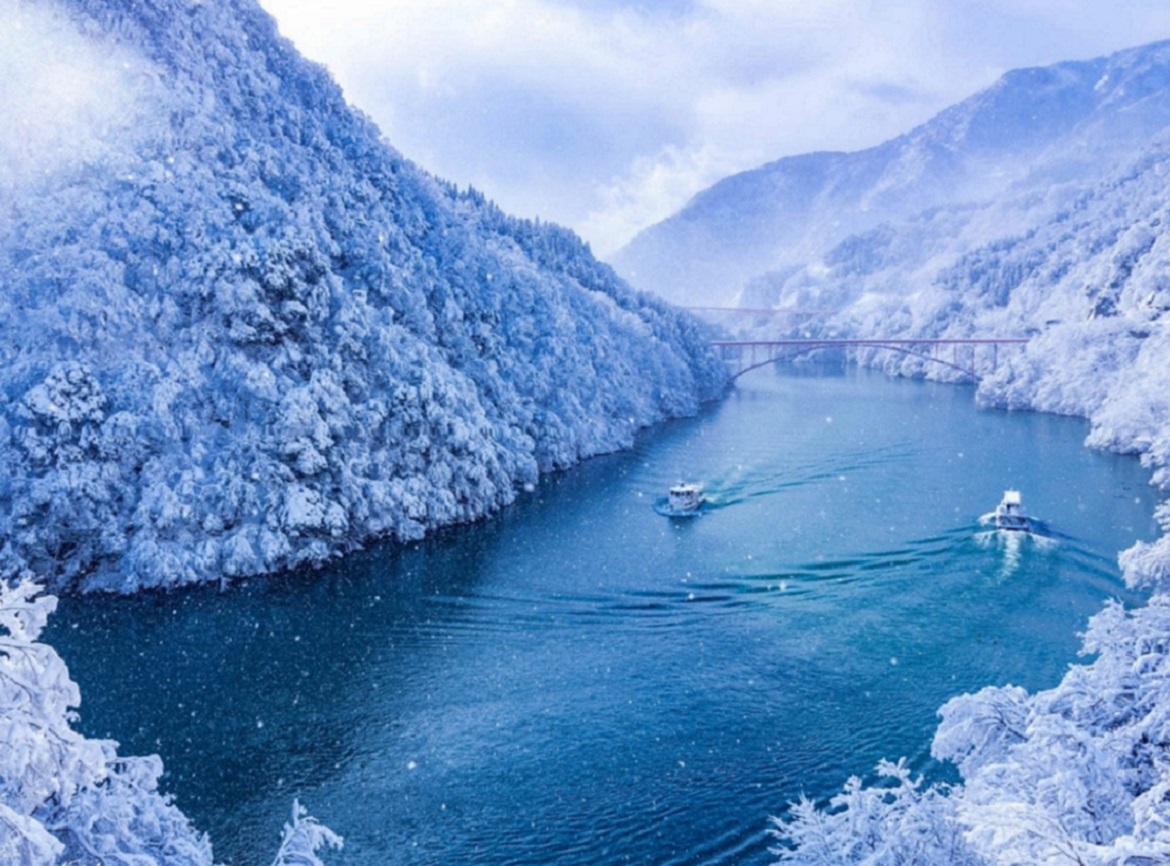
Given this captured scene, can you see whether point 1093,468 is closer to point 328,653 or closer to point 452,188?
point 328,653

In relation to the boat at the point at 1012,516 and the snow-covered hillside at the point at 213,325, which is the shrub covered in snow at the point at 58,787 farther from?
the boat at the point at 1012,516

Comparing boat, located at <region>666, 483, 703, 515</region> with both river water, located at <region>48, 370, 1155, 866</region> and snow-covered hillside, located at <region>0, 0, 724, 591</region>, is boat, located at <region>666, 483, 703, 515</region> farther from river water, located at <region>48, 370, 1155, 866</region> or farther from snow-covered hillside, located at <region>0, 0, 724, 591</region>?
snow-covered hillside, located at <region>0, 0, 724, 591</region>

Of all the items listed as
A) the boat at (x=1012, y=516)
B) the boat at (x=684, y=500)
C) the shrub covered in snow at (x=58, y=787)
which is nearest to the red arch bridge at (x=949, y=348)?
the boat at (x=684, y=500)

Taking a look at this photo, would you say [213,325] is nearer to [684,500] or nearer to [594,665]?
[594,665]

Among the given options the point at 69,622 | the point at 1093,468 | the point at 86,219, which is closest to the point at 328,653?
the point at 69,622

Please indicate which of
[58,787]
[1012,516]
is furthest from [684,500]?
[58,787]
